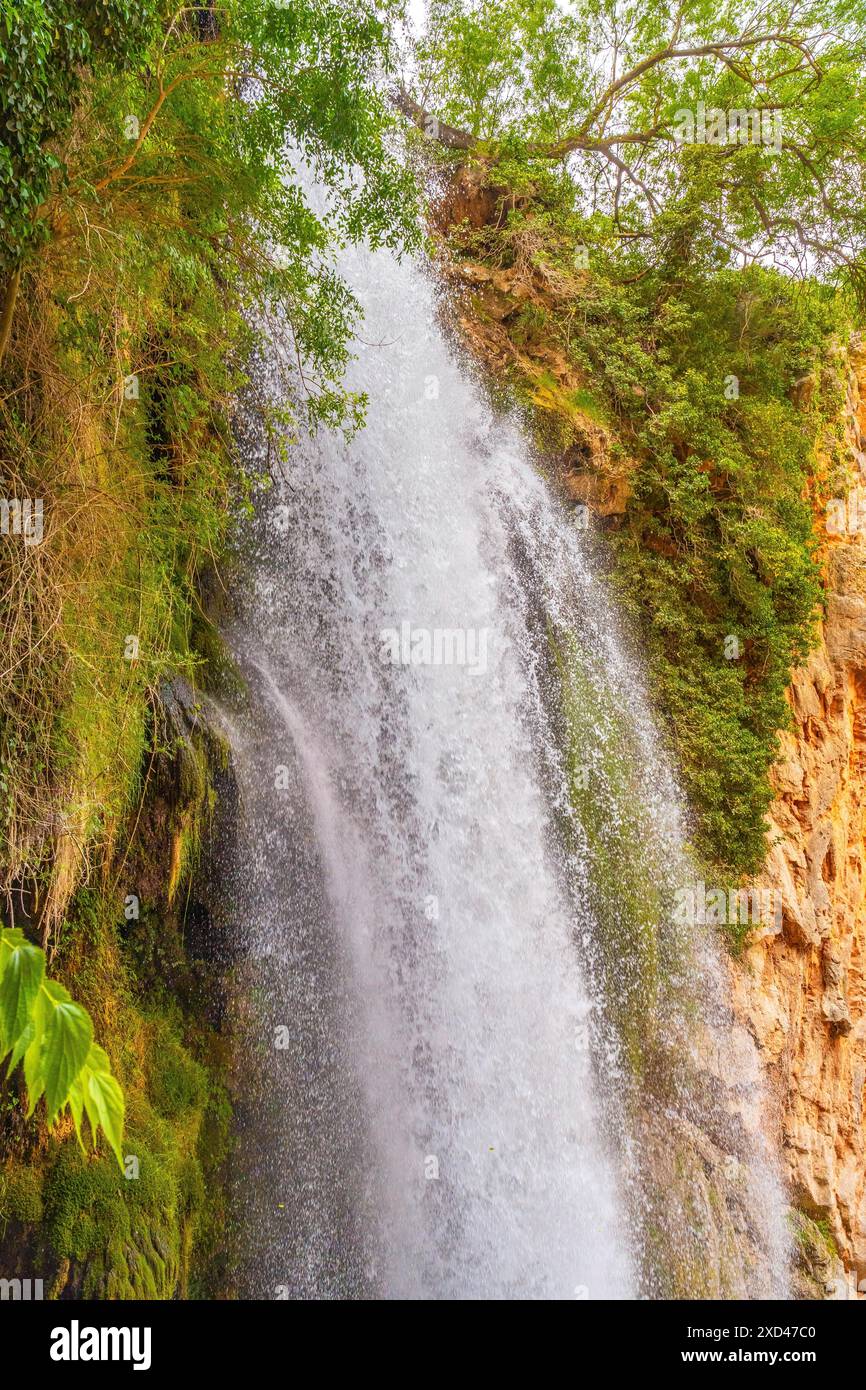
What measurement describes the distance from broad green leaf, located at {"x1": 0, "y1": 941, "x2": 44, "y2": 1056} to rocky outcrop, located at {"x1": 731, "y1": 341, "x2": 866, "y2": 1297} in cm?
816

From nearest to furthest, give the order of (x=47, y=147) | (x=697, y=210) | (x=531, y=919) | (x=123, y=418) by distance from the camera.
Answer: (x=47, y=147) → (x=123, y=418) → (x=531, y=919) → (x=697, y=210)

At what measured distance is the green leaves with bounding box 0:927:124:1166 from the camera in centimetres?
146

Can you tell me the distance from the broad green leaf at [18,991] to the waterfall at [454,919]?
190 inches

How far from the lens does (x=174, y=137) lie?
467 centimetres

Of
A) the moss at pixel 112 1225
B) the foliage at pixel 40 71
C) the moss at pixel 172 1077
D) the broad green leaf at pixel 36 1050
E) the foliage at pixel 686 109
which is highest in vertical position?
the foliage at pixel 686 109

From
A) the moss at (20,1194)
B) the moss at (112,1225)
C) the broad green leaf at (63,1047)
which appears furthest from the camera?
the moss at (112,1225)

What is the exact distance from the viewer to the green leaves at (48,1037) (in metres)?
1.46

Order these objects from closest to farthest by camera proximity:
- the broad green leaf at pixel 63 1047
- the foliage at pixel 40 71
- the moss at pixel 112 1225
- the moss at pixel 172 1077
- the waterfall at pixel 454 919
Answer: the broad green leaf at pixel 63 1047 → the foliage at pixel 40 71 → the moss at pixel 112 1225 → the moss at pixel 172 1077 → the waterfall at pixel 454 919

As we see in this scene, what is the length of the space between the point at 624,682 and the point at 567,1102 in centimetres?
420

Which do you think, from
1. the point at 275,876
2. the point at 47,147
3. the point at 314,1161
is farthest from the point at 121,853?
the point at 47,147

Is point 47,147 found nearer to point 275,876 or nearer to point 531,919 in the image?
point 275,876

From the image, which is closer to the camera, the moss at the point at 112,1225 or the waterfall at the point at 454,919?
the moss at the point at 112,1225

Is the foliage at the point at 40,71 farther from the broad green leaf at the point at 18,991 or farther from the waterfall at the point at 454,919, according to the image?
the waterfall at the point at 454,919

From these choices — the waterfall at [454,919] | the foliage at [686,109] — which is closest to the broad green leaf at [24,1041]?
the waterfall at [454,919]
